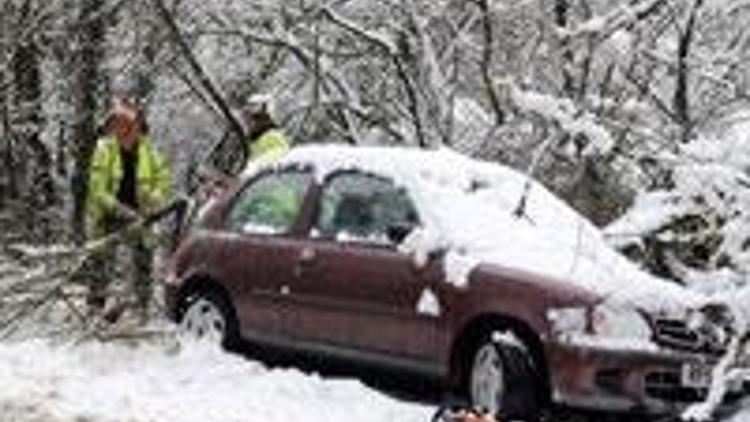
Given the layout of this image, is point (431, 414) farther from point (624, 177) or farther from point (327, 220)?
point (624, 177)

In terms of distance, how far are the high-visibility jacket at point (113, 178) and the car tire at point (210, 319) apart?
2978 millimetres

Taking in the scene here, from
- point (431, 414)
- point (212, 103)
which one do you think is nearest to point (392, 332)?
point (431, 414)

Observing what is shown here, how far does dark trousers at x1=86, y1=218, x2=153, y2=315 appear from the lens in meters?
16.7

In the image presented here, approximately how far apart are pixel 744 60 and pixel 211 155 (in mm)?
11373

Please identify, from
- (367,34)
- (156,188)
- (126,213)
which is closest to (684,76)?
(367,34)

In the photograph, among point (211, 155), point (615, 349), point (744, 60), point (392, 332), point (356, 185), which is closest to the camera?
point (615, 349)

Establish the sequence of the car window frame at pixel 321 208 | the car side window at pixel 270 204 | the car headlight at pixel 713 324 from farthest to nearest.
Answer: the car side window at pixel 270 204 → the car window frame at pixel 321 208 → the car headlight at pixel 713 324

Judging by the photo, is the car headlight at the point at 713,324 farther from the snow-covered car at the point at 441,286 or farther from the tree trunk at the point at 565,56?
the tree trunk at the point at 565,56

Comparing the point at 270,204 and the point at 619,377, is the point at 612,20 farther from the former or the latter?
the point at 270,204

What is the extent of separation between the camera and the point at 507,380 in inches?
499

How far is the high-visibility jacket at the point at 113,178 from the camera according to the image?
18.5m

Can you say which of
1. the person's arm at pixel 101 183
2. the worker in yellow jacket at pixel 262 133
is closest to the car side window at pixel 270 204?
the worker in yellow jacket at pixel 262 133

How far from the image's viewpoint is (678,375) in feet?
41.2

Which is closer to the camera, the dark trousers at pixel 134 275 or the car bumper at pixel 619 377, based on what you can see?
the car bumper at pixel 619 377
